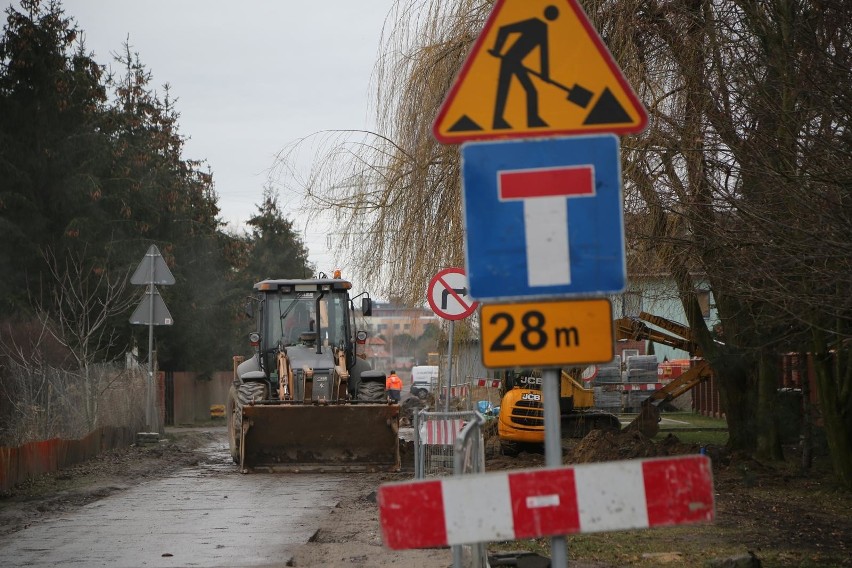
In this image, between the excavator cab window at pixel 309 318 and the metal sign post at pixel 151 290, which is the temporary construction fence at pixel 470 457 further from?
the metal sign post at pixel 151 290

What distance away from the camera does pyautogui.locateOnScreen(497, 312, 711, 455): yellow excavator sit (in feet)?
66.7

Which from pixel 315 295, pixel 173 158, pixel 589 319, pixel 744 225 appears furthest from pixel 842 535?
pixel 173 158

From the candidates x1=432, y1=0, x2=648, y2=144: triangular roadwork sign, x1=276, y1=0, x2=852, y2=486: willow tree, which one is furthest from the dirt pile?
x1=432, y1=0, x2=648, y2=144: triangular roadwork sign

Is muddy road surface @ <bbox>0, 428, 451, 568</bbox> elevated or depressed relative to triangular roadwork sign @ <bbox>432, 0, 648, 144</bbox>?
depressed

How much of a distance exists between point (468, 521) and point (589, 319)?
86cm

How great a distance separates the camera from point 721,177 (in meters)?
12.1

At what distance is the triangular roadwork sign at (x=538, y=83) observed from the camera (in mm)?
4402

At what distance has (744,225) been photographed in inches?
402

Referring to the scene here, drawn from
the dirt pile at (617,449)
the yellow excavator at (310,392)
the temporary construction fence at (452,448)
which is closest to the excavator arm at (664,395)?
the dirt pile at (617,449)

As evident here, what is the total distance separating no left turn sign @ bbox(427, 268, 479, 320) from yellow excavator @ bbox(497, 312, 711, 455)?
5421 millimetres

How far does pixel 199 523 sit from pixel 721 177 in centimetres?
647

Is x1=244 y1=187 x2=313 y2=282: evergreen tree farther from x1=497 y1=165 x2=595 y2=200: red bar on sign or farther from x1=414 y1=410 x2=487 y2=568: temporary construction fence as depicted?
x1=497 y1=165 x2=595 y2=200: red bar on sign

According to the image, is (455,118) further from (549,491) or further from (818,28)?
(818,28)

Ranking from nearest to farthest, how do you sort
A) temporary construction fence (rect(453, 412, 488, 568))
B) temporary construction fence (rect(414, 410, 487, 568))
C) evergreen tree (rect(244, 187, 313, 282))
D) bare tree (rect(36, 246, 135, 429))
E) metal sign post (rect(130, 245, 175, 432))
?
temporary construction fence (rect(453, 412, 488, 568)) → temporary construction fence (rect(414, 410, 487, 568)) → bare tree (rect(36, 246, 135, 429)) → metal sign post (rect(130, 245, 175, 432)) → evergreen tree (rect(244, 187, 313, 282))
